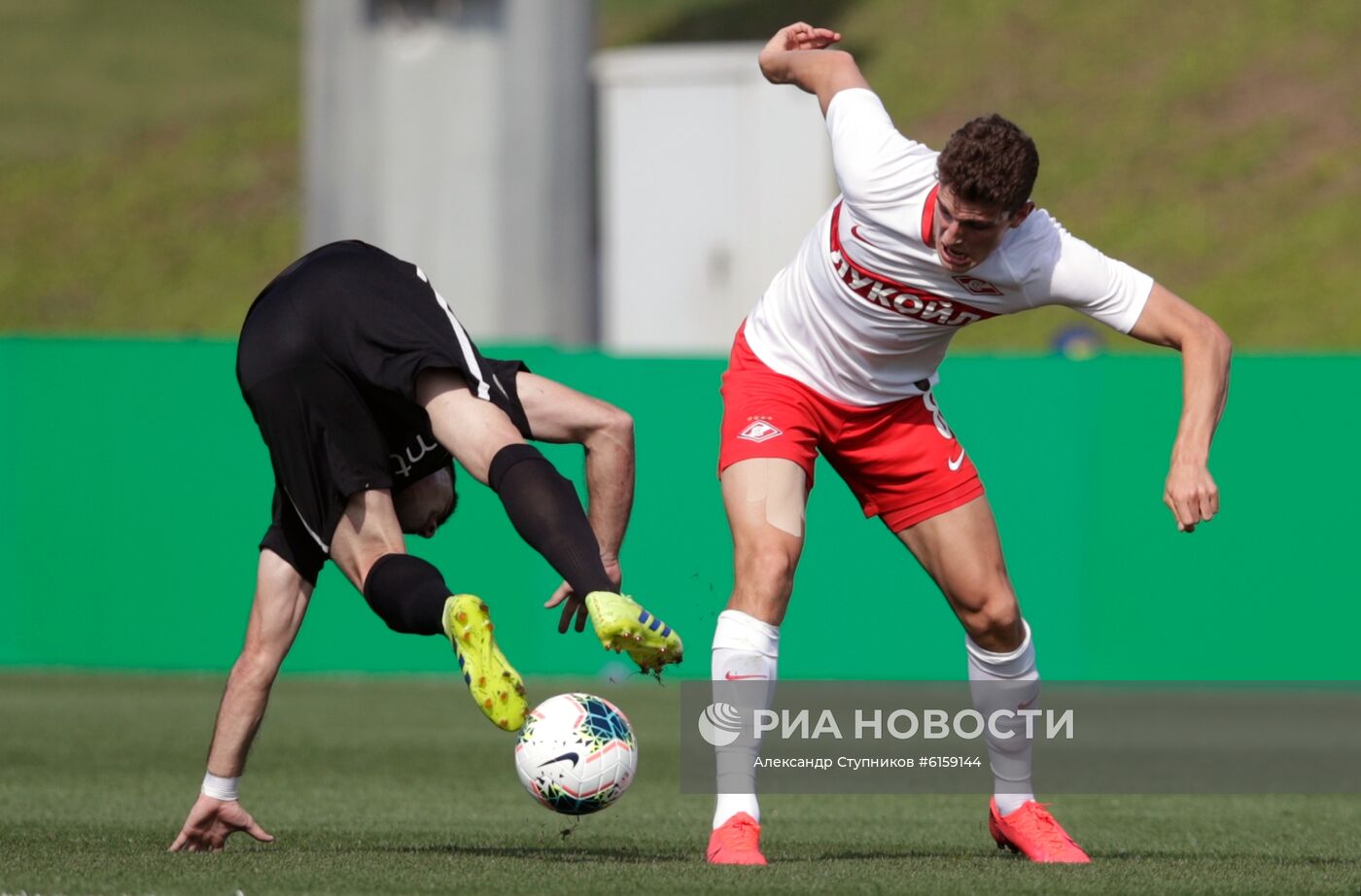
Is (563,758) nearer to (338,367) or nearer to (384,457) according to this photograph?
(384,457)

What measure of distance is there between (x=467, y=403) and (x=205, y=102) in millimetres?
36573

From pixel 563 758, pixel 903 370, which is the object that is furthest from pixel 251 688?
pixel 903 370

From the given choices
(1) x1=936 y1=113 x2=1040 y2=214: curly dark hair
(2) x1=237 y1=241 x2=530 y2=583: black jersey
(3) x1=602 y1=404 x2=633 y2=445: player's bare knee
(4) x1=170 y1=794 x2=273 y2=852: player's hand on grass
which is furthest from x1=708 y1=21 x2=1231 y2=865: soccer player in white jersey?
(4) x1=170 y1=794 x2=273 y2=852: player's hand on grass

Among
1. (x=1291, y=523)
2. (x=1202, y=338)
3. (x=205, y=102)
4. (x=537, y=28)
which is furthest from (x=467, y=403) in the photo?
(x=205, y=102)

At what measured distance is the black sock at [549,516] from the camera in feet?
17.6

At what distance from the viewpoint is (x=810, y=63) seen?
6305mm

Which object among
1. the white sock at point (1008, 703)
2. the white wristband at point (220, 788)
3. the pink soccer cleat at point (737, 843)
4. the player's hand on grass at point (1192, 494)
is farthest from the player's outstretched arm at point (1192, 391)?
the white wristband at point (220, 788)

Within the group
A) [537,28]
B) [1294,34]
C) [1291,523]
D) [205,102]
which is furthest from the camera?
[205,102]

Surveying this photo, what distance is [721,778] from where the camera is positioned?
227 inches

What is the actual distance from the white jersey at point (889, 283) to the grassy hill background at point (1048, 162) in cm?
A: 1653

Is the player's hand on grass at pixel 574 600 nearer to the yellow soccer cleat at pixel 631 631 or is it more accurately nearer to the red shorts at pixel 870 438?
the yellow soccer cleat at pixel 631 631

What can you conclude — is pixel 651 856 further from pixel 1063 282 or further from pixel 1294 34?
pixel 1294 34

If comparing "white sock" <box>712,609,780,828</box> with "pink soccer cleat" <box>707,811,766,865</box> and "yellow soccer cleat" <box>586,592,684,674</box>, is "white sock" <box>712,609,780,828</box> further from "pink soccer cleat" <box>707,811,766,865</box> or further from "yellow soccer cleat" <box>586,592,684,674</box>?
"yellow soccer cleat" <box>586,592,684,674</box>

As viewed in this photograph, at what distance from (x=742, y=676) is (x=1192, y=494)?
1349 mm
